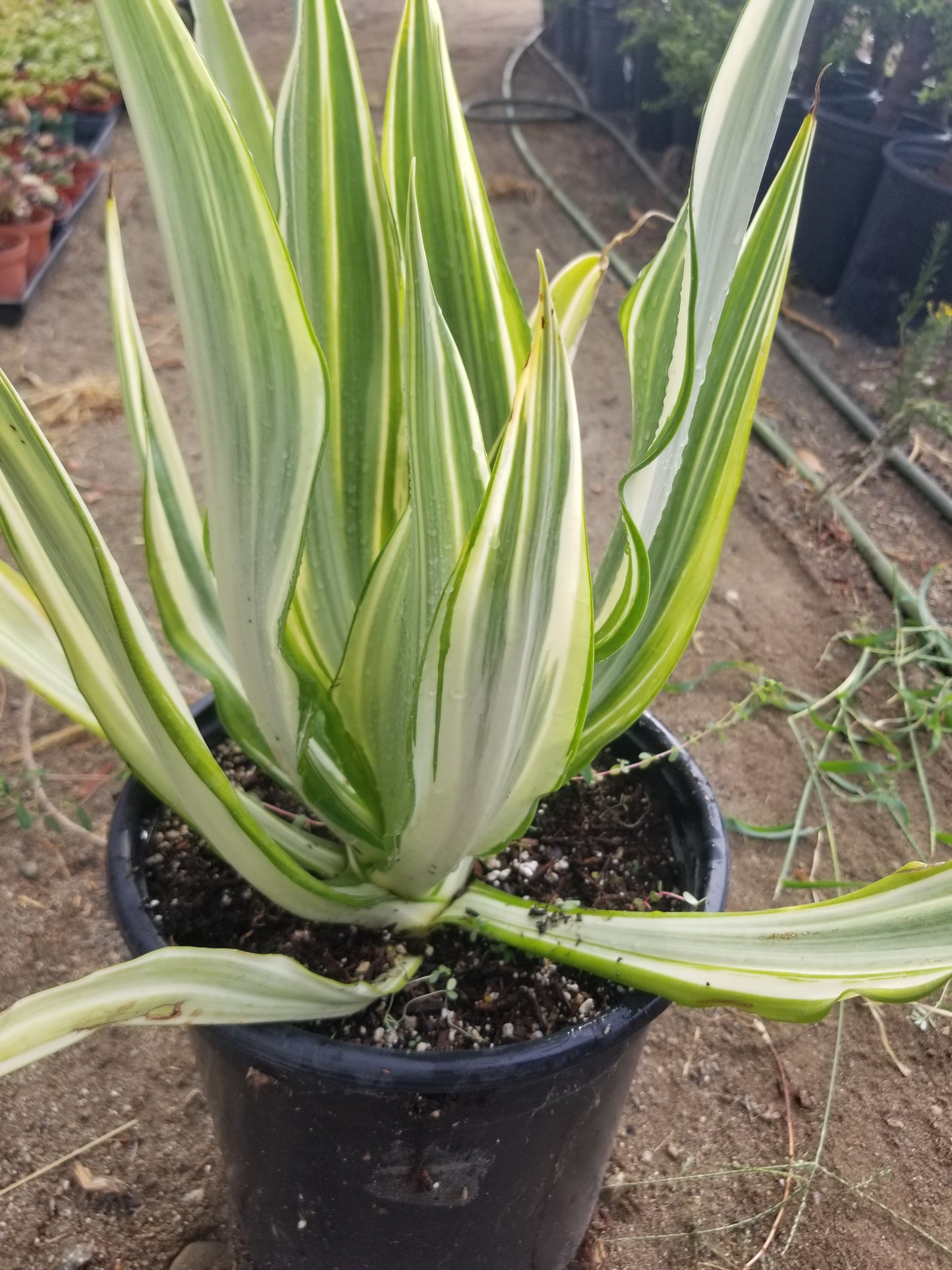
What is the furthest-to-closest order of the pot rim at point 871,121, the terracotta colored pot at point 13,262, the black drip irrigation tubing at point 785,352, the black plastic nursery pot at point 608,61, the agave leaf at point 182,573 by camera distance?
the black plastic nursery pot at point 608,61 → the pot rim at point 871,121 → the terracotta colored pot at point 13,262 → the black drip irrigation tubing at point 785,352 → the agave leaf at point 182,573

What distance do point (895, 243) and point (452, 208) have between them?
204cm

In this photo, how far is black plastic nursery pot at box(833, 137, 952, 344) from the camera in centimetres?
220

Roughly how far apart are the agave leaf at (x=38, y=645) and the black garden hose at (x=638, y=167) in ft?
5.19

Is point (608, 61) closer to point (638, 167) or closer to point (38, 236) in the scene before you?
point (638, 167)

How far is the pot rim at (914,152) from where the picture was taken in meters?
2.24

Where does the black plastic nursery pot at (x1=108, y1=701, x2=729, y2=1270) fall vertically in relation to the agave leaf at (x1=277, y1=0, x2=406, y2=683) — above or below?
below

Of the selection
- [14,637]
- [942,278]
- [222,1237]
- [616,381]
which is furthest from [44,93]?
[222,1237]

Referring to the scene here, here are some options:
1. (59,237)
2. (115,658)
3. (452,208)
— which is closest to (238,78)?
(452,208)

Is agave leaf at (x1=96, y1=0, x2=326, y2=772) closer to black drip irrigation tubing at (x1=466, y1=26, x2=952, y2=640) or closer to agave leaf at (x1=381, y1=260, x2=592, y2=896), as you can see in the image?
agave leaf at (x1=381, y1=260, x2=592, y2=896)

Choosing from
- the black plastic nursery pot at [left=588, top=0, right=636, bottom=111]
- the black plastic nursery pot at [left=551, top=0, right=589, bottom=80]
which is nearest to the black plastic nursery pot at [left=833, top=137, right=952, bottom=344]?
the black plastic nursery pot at [left=588, top=0, right=636, bottom=111]

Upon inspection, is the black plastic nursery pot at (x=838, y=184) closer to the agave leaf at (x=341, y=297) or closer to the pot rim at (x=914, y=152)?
the pot rim at (x=914, y=152)

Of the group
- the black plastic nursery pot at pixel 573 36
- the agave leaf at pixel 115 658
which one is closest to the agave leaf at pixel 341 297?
the agave leaf at pixel 115 658

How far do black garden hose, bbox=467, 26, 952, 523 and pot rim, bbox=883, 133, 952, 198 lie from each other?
0.41 meters

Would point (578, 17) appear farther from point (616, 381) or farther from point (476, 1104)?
point (476, 1104)
